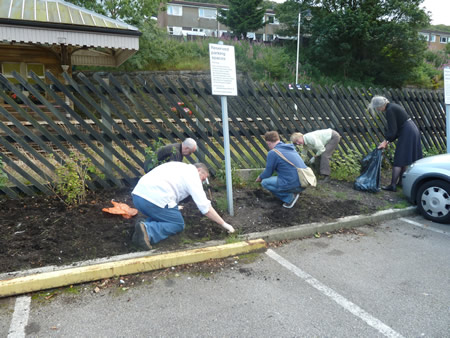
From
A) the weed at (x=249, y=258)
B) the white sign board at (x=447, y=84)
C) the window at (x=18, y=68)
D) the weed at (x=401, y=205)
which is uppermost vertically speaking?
the window at (x=18, y=68)

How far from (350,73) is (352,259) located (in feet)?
79.7

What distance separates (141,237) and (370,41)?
80.4 ft

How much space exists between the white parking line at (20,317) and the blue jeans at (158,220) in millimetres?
1250

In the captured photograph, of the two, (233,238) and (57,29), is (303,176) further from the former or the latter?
(57,29)

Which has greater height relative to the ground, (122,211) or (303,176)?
(303,176)

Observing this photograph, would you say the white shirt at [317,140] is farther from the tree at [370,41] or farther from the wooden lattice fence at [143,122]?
the tree at [370,41]

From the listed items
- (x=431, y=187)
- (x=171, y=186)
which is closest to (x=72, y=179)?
(x=171, y=186)

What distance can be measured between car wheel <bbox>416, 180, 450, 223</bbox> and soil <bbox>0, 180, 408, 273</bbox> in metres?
0.39

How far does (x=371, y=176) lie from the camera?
6152 mm

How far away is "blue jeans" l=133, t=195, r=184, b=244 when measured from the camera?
361 cm

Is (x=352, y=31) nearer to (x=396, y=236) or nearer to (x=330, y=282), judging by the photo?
(x=396, y=236)

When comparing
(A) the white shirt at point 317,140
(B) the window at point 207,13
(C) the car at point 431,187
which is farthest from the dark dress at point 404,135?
(B) the window at point 207,13

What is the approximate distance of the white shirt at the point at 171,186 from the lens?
3.55 meters

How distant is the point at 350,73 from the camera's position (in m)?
25.1
